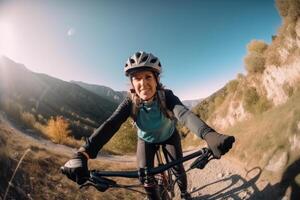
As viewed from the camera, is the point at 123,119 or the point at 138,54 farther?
the point at 123,119

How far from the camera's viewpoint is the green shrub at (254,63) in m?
17.0

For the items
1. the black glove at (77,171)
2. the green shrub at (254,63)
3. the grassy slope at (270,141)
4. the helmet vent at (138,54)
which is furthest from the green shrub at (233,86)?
the black glove at (77,171)

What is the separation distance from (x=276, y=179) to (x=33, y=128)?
96.1ft

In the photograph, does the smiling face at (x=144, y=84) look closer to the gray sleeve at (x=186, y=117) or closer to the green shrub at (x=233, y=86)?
the gray sleeve at (x=186, y=117)

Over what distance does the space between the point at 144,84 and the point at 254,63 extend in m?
15.2

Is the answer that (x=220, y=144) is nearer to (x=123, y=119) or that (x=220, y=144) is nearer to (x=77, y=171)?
(x=77, y=171)

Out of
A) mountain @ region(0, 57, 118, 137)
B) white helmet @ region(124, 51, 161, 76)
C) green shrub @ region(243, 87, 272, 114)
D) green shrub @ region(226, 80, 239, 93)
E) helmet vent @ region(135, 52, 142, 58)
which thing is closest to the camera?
white helmet @ region(124, 51, 161, 76)

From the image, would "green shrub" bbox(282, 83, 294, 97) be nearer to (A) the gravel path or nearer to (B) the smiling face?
(A) the gravel path

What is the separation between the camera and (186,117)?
3.93m

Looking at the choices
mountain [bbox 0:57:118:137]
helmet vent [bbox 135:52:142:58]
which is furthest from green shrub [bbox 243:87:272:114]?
mountain [bbox 0:57:118:137]

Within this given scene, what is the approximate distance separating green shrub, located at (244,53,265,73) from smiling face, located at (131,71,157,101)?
14.5 metres

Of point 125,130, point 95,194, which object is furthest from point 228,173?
point 125,130

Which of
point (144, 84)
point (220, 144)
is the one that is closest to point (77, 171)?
point (144, 84)

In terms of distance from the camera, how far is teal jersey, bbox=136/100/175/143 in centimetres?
457
